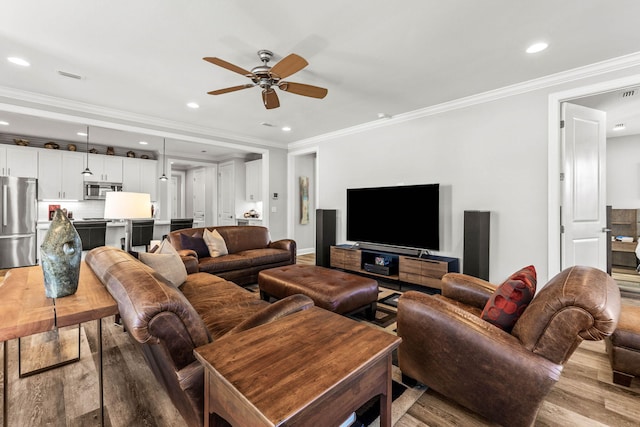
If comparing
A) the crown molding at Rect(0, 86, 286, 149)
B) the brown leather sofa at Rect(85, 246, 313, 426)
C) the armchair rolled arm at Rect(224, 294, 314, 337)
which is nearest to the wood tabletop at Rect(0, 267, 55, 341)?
the brown leather sofa at Rect(85, 246, 313, 426)

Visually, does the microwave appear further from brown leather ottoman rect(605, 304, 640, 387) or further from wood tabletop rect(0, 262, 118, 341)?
brown leather ottoman rect(605, 304, 640, 387)

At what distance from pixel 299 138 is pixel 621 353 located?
548 cm

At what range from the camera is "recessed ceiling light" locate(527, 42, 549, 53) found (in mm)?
2559

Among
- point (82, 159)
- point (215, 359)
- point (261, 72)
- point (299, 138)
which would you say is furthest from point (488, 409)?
point (82, 159)

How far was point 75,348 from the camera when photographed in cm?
230

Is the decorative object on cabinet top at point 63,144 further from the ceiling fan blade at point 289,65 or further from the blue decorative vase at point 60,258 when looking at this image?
the blue decorative vase at point 60,258

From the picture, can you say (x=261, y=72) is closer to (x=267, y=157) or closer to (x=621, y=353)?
(x=621, y=353)

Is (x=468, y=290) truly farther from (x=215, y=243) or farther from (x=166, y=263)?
(x=215, y=243)

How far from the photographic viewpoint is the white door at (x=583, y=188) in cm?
320

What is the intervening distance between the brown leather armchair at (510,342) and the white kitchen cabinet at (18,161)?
7477 mm

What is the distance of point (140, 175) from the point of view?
22.9 ft

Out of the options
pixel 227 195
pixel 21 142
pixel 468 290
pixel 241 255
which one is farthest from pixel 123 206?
pixel 227 195

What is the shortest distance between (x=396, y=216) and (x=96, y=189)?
6447 mm

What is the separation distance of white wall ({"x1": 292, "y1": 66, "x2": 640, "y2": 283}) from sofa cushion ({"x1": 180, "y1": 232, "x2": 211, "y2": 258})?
2923mm
